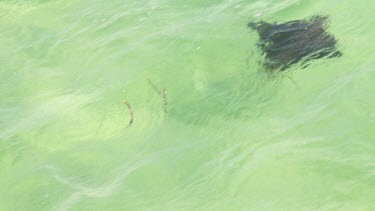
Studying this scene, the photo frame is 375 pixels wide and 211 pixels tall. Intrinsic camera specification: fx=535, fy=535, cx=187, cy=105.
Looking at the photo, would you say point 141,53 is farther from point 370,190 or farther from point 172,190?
point 370,190

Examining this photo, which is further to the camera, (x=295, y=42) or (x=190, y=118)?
A: (x=295, y=42)

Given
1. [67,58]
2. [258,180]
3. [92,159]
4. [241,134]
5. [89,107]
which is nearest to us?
[258,180]

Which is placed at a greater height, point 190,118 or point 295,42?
point 295,42

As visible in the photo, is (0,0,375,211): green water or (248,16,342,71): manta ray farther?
(248,16,342,71): manta ray

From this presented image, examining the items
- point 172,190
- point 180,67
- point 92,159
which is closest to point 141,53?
point 180,67

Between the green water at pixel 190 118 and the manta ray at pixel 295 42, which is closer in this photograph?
the green water at pixel 190 118
